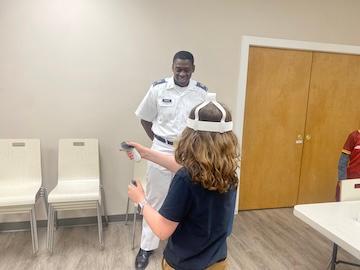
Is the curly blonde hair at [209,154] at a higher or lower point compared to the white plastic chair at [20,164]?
higher

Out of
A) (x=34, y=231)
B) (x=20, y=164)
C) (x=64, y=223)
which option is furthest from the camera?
(x=64, y=223)

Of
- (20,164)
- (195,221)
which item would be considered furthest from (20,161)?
(195,221)

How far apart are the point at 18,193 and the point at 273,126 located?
2.68 metres

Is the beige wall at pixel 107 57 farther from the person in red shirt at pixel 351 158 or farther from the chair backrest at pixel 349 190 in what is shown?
the chair backrest at pixel 349 190

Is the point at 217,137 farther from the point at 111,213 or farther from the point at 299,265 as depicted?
the point at 111,213

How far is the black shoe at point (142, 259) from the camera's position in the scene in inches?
92.5

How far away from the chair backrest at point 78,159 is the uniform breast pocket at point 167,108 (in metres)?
0.87

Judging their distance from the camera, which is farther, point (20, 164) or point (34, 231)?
point (20, 164)

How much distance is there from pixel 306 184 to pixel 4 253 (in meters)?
3.29

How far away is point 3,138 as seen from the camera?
2766mm

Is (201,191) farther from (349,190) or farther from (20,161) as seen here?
(20,161)

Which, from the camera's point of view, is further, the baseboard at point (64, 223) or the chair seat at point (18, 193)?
the baseboard at point (64, 223)

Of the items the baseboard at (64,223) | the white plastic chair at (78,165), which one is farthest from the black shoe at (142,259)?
the baseboard at (64,223)

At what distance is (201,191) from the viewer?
42.5 inches
